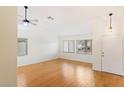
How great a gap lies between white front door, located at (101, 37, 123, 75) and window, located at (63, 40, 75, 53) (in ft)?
14.1

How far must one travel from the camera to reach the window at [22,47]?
6736 millimetres

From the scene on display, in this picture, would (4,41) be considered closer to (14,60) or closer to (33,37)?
(14,60)

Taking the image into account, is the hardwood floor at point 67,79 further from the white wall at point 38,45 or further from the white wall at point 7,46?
the white wall at point 7,46

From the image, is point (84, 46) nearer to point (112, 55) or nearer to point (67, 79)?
point (112, 55)

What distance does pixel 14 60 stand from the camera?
1.28m

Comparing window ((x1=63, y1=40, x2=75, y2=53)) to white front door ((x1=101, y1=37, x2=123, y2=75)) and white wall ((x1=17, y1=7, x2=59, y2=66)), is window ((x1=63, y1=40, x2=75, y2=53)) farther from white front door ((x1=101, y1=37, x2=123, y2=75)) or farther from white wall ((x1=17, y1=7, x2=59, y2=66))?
white front door ((x1=101, y1=37, x2=123, y2=75))

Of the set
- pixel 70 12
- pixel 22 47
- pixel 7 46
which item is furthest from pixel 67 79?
pixel 22 47

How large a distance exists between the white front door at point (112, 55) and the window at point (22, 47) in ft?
15.2

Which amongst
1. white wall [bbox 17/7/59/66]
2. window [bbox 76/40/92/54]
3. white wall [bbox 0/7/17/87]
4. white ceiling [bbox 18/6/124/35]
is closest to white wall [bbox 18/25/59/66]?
white wall [bbox 17/7/59/66]

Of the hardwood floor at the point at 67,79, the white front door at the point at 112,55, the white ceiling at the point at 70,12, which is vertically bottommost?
the hardwood floor at the point at 67,79

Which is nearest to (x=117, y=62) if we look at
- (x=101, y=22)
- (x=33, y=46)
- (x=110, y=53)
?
(x=110, y=53)

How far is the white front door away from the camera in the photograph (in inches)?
194

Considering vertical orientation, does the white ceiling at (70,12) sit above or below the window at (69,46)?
above

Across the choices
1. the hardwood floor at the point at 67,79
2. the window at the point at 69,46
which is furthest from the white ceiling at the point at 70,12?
the window at the point at 69,46
